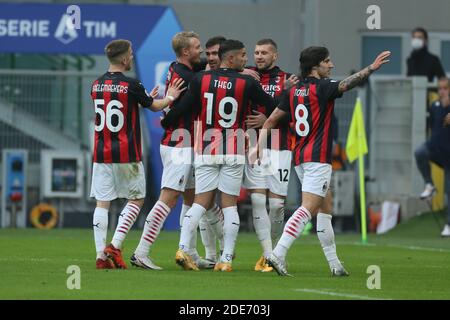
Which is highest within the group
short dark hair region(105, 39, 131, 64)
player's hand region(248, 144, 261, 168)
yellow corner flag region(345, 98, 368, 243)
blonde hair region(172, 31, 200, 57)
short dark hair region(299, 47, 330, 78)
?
blonde hair region(172, 31, 200, 57)

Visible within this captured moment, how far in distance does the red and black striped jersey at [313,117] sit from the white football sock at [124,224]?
177cm

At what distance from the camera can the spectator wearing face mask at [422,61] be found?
2566cm

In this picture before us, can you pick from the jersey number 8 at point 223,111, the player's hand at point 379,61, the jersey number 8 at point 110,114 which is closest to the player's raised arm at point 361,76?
the player's hand at point 379,61

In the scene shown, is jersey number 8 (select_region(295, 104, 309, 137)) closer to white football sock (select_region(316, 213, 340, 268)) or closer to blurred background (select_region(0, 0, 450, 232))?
white football sock (select_region(316, 213, 340, 268))

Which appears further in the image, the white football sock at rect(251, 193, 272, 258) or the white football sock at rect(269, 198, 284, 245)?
the white football sock at rect(269, 198, 284, 245)

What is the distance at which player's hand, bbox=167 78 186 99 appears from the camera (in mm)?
14097

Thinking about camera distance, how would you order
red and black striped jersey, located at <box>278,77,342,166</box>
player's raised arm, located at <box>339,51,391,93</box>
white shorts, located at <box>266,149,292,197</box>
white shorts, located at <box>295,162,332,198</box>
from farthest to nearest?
1. white shorts, located at <box>266,149,292,197</box>
2. red and black striped jersey, located at <box>278,77,342,166</box>
3. white shorts, located at <box>295,162,332,198</box>
4. player's raised arm, located at <box>339,51,391,93</box>

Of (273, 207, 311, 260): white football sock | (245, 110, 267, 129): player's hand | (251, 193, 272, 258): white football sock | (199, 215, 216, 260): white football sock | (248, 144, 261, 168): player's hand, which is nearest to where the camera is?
(273, 207, 311, 260): white football sock

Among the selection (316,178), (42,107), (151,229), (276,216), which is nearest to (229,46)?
(316,178)

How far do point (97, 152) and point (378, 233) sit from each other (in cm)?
1079

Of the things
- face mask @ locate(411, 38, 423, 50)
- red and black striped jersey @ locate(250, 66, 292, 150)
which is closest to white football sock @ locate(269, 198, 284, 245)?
red and black striped jersey @ locate(250, 66, 292, 150)

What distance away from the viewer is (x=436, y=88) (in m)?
25.5

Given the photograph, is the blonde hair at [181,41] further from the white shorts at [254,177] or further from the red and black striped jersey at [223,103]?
the white shorts at [254,177]
